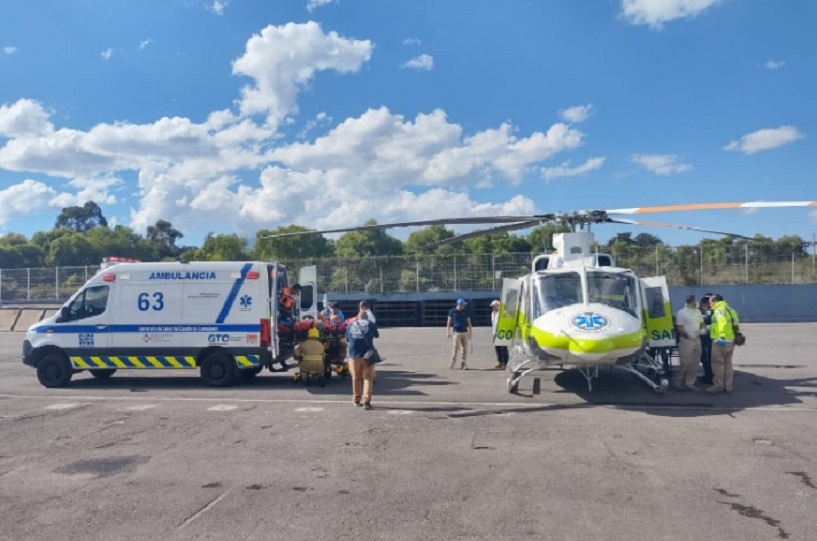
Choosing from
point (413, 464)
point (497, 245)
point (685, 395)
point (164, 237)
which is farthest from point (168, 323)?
point (164, 237)

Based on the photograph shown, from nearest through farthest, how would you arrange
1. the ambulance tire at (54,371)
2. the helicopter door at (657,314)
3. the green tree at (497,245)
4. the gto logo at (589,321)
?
the gto logo at (589,321)
the helicopter door at (657,314)
the ambulance tire at (54,371)
the green tree at (497,245)

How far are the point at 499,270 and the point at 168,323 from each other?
26.9 meters

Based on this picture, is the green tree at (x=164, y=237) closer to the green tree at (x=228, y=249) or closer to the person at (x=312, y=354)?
the green tree at (x=228, y=249)

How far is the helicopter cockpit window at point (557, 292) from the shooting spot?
11594 millimetres

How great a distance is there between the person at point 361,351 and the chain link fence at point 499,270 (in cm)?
2753

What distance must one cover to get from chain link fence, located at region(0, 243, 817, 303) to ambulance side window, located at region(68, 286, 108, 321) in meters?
25.6

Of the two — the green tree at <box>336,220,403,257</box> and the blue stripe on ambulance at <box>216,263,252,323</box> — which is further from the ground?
the green tree at <box>336,220,403,257</box>

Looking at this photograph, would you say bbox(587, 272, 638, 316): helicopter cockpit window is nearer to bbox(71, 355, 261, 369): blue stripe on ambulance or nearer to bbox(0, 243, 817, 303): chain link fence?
bbox(71, 355, 261, 369): blue stripe on ambulance

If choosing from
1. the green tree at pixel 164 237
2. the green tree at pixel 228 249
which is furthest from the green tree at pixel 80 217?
the green tree at pixel 228 249

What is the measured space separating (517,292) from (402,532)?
8.85 meters

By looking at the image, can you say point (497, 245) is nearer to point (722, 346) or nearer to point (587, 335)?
point (722, 346)

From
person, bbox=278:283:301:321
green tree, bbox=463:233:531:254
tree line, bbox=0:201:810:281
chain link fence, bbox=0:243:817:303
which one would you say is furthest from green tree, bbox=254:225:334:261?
person, bbox=278:283:301:321

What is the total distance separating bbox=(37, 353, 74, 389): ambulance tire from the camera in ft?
45.8

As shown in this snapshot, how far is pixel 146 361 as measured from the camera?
1365 cm
